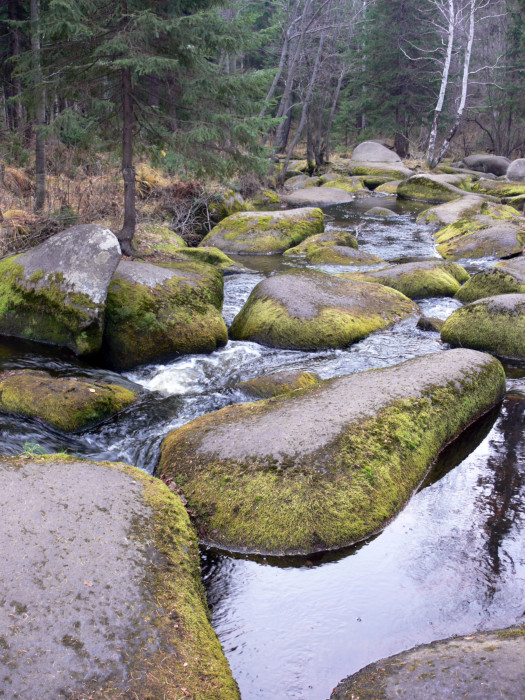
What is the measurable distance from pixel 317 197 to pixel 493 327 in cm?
1534

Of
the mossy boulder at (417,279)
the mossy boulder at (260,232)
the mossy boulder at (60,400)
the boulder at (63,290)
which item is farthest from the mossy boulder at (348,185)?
the mossy boulder at (60,400)

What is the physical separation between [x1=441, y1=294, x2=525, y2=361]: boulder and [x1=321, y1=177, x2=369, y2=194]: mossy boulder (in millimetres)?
18204

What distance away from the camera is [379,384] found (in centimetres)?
547

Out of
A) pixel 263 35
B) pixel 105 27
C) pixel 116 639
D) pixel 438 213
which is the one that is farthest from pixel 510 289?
pixel 438 213

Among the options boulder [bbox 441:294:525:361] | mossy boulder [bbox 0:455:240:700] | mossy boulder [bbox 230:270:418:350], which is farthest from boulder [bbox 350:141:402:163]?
mossy boulder [bbox 0:455:240:700]

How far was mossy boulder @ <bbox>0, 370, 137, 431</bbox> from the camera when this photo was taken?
17.6 ft

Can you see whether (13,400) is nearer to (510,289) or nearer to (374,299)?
(374,299)

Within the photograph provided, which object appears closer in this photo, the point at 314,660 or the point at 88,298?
the point at 314,660

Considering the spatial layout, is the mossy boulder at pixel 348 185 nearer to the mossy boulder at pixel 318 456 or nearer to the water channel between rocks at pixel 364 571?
the water channel between rocks at pixel 364 571

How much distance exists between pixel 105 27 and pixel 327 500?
8.43 metres

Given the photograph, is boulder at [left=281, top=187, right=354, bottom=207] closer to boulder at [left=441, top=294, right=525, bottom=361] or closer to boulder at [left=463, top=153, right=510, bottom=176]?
boulder at [left=463, top=153, right=510, bottom=176]

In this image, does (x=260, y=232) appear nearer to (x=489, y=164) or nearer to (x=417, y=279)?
(x=417, y=279)

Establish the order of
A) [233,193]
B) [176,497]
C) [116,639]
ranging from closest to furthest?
[116,639] → [176,497] → [233,193]

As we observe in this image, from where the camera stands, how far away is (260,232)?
47.2ft
